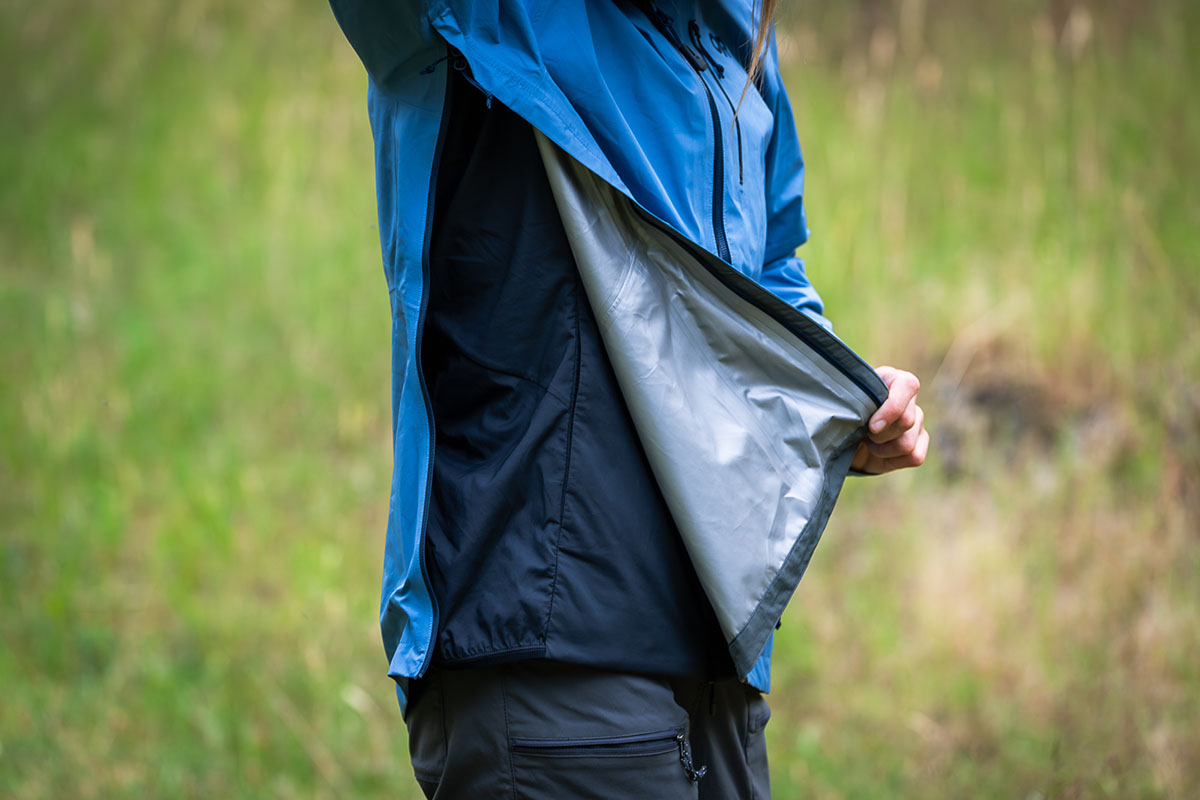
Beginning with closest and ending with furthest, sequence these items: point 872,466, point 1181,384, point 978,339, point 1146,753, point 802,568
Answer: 1. point 802,568
2. point 872,466
3. point 1146,753
4. point 1181,384
5. point 978,339

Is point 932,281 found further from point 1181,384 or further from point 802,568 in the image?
point 802,568

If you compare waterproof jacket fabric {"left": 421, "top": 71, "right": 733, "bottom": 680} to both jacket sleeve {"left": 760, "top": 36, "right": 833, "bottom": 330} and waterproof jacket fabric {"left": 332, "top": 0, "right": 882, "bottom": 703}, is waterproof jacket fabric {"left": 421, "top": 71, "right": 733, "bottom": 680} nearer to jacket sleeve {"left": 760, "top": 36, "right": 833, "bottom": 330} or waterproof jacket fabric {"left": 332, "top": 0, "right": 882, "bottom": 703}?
waterproof jacket fabric {"left": 332, "top": 0, "right": 882, "bottom": 703}

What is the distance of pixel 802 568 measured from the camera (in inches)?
50.6

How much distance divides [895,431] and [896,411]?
39 mm

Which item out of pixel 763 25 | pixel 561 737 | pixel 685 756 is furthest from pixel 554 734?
pixel 763 25

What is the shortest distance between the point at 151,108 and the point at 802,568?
564 cm

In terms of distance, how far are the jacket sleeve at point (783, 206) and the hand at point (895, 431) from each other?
27cm

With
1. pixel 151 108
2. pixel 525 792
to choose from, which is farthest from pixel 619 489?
pixel 151 108

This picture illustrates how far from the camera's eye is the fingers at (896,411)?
1297 millimetres

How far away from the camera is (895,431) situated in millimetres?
1325

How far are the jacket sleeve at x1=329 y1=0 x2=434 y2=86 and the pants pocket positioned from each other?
77 centimetres

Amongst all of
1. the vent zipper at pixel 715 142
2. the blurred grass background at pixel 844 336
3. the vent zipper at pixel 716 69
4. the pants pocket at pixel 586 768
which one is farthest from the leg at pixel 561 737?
the blurred grass background at pixel 844 336

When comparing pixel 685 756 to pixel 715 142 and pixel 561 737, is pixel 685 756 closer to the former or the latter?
pixel 561 737

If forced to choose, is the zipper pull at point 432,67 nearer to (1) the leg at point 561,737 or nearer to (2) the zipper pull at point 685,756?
(1) the leg at point 561,737
